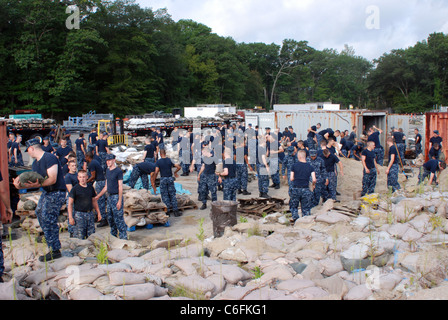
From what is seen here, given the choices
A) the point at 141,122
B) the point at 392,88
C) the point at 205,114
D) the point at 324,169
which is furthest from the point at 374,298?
the point at 392,88

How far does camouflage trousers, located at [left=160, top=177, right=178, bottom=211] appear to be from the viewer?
32.3ft

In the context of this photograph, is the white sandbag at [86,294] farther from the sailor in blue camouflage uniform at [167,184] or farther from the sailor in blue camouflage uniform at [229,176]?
the sailor in blue camouflage uniform at [229,176]

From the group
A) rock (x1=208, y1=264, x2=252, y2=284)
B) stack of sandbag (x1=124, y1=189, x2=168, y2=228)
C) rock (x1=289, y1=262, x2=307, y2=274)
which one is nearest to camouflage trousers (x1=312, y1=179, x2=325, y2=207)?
stack of sandbag (x1=124, y1=189, x2=168, y2=228)

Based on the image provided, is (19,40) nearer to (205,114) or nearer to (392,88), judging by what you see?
(205,114)

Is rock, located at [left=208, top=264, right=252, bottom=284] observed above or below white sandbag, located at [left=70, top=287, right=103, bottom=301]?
below

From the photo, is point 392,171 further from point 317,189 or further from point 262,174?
point 262,174

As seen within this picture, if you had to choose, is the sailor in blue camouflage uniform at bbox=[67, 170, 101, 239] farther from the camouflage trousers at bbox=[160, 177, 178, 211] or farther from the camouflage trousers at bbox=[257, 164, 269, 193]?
the camouflage trousers at bbox=[257, 164, 269, 193]

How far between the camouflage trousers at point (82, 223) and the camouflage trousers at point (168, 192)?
272 cm

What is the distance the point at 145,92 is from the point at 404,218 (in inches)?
1695

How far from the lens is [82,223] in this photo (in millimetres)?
7250

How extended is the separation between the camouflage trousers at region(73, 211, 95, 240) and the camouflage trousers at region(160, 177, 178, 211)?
2.72 metres

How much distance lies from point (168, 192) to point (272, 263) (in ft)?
15.6

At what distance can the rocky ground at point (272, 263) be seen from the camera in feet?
15.7

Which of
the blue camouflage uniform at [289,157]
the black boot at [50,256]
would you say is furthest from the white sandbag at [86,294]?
the blue camouflage uniform at [289,157]
